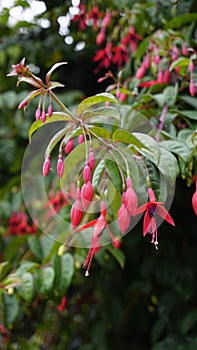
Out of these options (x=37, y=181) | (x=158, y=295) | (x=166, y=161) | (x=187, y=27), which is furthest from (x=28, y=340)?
(x=166, y=161)

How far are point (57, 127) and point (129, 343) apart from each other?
1.24 metres

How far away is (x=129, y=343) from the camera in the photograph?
6.89 feet

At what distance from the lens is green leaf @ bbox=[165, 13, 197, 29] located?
4.65 ft

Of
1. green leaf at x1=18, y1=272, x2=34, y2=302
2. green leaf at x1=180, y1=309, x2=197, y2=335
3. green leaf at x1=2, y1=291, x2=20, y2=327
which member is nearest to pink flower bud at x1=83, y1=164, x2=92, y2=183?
green leaf at x1=18, y1=272, x2=34, y2=302

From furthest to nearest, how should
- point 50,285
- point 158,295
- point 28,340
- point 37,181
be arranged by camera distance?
point 28,340, point 158,295, point 37,181, point 50,285

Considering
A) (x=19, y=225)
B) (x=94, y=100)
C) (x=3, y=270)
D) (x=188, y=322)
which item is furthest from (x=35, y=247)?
(x=94, y=100)

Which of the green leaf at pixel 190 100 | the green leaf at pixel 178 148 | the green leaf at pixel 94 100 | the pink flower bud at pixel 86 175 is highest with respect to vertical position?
the green leaf at pixel 94 100

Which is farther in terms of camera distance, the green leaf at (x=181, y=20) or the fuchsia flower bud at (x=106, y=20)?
the fuchsia flower bud at (x=106, y=20)

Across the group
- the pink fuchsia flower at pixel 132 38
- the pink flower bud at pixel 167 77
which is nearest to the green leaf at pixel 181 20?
the pink fuchsia flower at pixel 132 38

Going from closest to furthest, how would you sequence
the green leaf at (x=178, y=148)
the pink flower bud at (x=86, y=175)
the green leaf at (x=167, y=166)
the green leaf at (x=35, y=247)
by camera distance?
1. the pink flower bud at (x=86, y=175)
2. the green leaf at (x=167, y=166)
3. the green leaf at (x=178, y=148)
4. the green leaf at (x=35, y=247)

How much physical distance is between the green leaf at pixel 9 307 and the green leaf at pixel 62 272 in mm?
130

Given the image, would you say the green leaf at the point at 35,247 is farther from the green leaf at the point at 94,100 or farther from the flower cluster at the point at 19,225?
the green leaf at the point at 94,100

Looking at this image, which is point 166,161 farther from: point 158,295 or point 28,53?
point 28,53

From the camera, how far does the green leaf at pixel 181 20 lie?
142 cm
